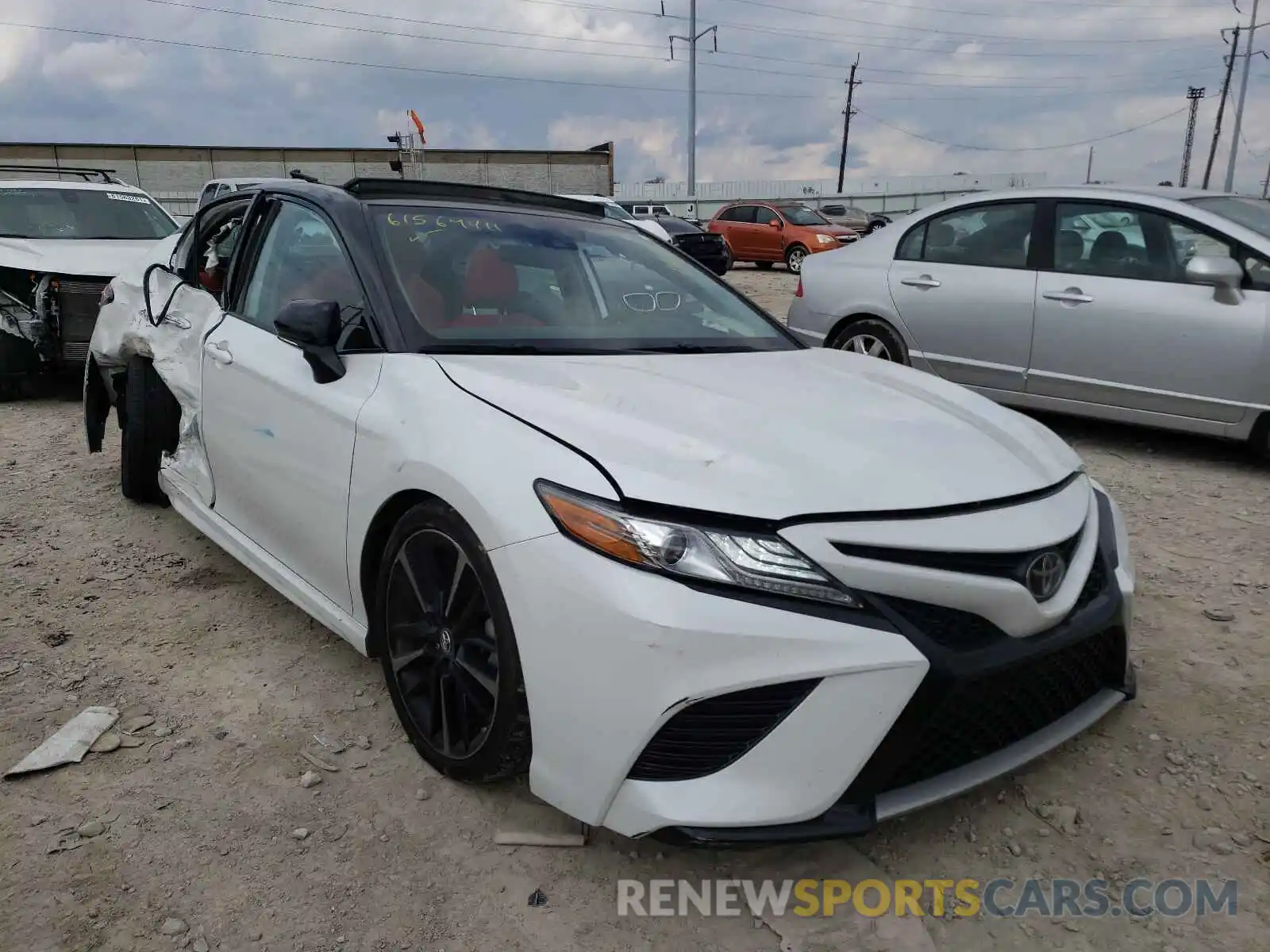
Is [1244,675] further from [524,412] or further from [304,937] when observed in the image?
[304,937]

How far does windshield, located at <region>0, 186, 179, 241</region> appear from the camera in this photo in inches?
308

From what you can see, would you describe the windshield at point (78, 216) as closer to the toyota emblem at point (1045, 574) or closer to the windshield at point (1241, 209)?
the windshield at point (1241, 209)

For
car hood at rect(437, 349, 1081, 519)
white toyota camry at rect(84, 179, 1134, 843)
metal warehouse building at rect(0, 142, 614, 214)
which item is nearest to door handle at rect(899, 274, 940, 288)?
white toyota camry at rect(84, 179, 1134, 843)

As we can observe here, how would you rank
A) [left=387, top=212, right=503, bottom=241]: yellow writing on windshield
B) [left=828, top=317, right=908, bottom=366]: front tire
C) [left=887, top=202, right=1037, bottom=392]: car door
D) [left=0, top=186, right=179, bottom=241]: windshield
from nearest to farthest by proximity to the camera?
[left=387, top=212, right=503, bottom=241]: yellow writing on windshield → [left=887, top=202, right=1037, bottom=392]: car door → [left=828, top=317, right=908, bottom=366]: front tire → [left=0, top=186, right=179, bottom=241]: windshield

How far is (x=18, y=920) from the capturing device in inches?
79.7

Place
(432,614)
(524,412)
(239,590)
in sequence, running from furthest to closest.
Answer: (239,590) → (432,614) → (524,412)

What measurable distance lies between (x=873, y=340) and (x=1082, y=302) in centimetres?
133

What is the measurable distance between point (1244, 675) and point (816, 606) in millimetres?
1958

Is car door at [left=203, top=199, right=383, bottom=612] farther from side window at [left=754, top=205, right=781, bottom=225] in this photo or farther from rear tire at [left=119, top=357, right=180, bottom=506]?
side window at [left=754, top=205, right=781, bottom=225]

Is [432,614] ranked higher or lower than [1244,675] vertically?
higher

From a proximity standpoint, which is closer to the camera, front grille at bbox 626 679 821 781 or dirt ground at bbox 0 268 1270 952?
front grille at bbox 626 679 821 781

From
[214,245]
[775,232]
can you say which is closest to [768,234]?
[775,232]

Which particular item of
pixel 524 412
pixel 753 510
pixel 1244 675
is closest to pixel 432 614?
pixel 524 412

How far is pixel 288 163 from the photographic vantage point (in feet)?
128
